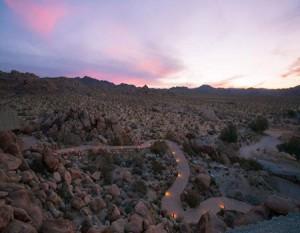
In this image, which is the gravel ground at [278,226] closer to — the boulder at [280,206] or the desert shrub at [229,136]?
the boulder at [280,206]

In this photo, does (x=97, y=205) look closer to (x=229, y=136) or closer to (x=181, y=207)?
(x=181, y=207)

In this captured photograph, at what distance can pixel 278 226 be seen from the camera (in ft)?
36.7

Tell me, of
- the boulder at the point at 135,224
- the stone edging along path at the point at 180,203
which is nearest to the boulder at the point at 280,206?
the stone edging along path at the point at 180,203

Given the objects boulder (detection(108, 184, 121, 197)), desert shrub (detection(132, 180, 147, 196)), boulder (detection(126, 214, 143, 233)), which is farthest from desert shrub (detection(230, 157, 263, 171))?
boulder (detection(126, 214, 143, 233))

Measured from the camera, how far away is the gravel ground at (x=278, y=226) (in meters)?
10.7

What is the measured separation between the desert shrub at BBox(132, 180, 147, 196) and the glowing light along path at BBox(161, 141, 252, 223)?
4.60ft

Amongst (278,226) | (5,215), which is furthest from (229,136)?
(5,215)

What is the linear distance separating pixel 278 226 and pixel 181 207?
6503 mm

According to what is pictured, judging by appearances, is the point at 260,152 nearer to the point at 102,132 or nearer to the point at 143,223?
the point at 102,132

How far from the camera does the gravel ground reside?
10.7m

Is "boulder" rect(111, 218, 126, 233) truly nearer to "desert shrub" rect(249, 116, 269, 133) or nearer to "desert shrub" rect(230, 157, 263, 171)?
"desert shrub" rect(230, 157, 263, 171)

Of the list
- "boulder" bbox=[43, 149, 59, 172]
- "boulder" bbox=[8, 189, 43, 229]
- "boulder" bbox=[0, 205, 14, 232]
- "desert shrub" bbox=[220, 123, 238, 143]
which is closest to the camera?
"boulder" bbox=[0, 205, 14, 232]

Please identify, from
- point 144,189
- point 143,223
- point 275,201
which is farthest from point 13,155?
point 275,201

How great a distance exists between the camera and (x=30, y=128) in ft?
85.5
